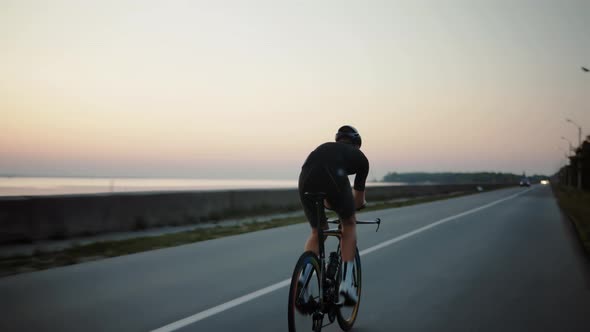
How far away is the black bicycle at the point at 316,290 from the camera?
4.02 metres

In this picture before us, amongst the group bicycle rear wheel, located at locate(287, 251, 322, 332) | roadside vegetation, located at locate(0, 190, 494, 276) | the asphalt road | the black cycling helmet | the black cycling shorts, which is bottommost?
the asphalt road

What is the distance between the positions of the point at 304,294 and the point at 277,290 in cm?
250

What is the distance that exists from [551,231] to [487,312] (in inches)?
411

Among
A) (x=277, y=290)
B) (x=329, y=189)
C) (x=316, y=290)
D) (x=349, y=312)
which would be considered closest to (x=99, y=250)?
(x=277, y=290)

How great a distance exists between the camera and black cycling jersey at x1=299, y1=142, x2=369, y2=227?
4422 mm

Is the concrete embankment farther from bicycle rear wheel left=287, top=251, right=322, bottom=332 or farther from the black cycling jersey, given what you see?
bicycle rear wheel left=287, top=251, right=322, bottom=332

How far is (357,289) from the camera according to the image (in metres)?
5.11

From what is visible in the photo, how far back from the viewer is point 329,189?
444 centimetres

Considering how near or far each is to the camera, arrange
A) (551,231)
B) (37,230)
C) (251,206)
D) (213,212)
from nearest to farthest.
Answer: (37,230) < (551,231) < (213,212) < (251,206)

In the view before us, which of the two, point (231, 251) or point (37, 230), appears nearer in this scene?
point (231, 251)

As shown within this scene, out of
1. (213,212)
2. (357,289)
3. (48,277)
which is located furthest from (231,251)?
(213,212)

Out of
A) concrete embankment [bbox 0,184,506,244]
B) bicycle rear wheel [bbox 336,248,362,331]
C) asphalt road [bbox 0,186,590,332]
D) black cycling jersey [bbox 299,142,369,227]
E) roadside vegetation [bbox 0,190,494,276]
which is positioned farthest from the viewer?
concrete embankment [bbox 0,184,506,244]

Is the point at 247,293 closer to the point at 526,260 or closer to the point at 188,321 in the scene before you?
→ the point at 188,321

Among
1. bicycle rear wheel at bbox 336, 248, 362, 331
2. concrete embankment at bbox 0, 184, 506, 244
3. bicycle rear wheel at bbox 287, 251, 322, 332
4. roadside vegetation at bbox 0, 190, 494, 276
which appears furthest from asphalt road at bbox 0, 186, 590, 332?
concrete embankment at bbox 0, 184, 506, 244
